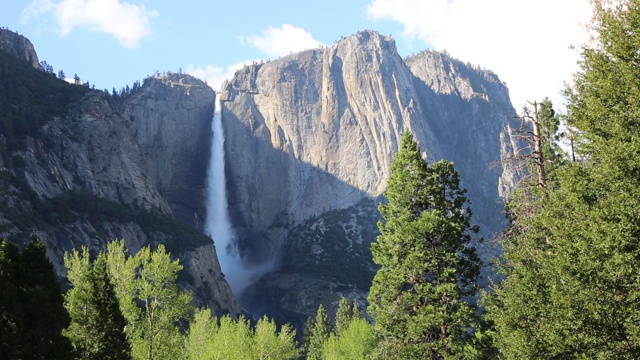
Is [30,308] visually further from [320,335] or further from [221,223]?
[221,223]

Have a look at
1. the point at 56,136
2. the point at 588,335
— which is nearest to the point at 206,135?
the point at 56,136

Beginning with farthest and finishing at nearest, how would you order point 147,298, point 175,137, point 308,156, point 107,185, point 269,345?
point 308,156 → point 175,137 → point 107,185 → point 269,345 → point 147,298

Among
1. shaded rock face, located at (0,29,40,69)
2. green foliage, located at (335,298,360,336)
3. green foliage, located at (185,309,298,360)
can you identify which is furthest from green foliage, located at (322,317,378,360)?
shaded rock face, located at (0,29,40,69)

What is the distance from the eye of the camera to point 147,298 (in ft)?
107

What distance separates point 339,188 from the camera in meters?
184

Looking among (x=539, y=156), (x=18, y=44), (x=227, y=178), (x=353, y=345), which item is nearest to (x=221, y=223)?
(x=227, y=178)

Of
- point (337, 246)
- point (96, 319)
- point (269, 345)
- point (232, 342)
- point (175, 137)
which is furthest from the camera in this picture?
point (175, 137)

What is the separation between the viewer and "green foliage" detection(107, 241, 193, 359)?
31.8 m

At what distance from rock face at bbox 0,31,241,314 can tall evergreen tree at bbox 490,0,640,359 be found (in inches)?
3375

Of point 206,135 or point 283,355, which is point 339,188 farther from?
point 283,355

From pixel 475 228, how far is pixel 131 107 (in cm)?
16998

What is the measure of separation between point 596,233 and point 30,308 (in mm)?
21013

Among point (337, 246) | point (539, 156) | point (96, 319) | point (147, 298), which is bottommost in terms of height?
point (96, 319)

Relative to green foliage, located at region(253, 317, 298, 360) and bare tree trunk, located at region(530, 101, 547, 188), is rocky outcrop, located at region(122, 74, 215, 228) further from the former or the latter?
bare tree trunk, located at region(530, 101, 547, 188)
